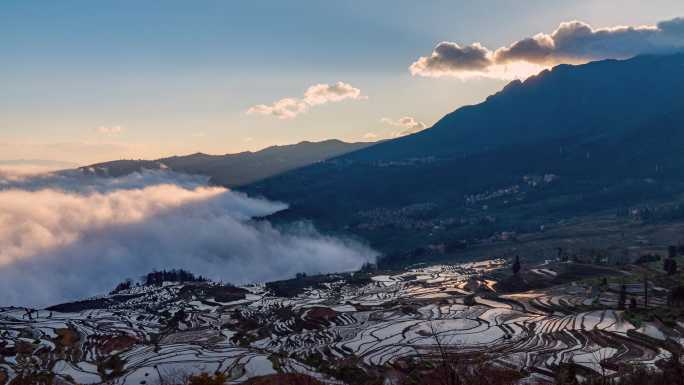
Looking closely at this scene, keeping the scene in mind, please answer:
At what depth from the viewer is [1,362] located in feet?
221

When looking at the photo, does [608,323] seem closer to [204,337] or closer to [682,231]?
[204,337]

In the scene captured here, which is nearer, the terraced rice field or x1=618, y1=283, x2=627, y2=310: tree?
the terraced rice field

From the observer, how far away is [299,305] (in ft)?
339

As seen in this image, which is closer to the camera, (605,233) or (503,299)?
(503,299)

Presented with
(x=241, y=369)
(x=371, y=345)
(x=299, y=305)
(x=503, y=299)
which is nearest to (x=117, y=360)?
(x=241, y=369)

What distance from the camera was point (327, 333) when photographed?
7875 centimetres

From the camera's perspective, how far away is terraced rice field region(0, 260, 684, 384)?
60188 mm

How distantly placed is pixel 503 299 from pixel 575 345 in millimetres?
32658

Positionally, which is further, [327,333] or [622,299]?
[327,333]

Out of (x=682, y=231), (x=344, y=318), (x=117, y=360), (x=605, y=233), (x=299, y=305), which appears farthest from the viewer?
(x=605, y=233)

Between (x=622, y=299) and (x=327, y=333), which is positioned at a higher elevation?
(x=622, y=299)

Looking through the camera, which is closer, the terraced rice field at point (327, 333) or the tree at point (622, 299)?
the terraced rice field at point (327, 333)

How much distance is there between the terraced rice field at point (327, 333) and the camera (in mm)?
60188

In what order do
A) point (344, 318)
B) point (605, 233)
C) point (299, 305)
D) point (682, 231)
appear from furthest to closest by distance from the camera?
point (605, 233) < point (682, 231) < point (299, 305) < point (344, 318)
